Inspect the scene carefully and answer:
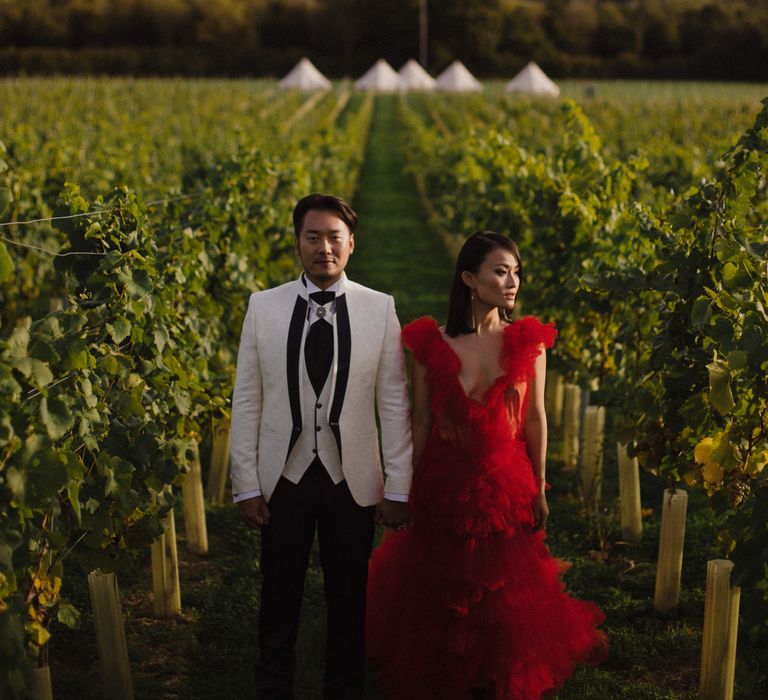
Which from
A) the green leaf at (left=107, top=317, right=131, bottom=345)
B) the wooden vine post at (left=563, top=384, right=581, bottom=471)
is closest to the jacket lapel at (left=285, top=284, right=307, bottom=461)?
the green leaf at (left=107, top=317, right=131, bottom=345)

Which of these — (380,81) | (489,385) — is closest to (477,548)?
(489,385)

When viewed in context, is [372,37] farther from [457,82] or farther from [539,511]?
[539,511]

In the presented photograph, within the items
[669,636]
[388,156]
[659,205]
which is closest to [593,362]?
[659,205]

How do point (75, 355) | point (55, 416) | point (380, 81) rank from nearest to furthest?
point (55, 416), point (75, 355), point (380, 81)

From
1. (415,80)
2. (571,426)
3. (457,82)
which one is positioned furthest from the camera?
(415,80)

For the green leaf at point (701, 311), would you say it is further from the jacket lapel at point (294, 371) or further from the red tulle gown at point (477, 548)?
the jacket lapel at point (294, 371)

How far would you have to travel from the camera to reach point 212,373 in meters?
4.69

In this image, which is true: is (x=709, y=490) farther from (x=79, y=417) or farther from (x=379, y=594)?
(x=79, y=417)

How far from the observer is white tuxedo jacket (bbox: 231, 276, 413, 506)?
2896 mm

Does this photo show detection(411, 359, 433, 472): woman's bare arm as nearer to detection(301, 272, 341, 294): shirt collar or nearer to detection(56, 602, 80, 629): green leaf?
detection(301, 272, 341, 294): shirt collar

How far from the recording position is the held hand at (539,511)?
3188 millimetres

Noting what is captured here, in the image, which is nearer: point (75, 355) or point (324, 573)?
point (75, 355)

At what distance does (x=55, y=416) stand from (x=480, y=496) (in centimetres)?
132

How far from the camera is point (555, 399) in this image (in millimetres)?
6512
